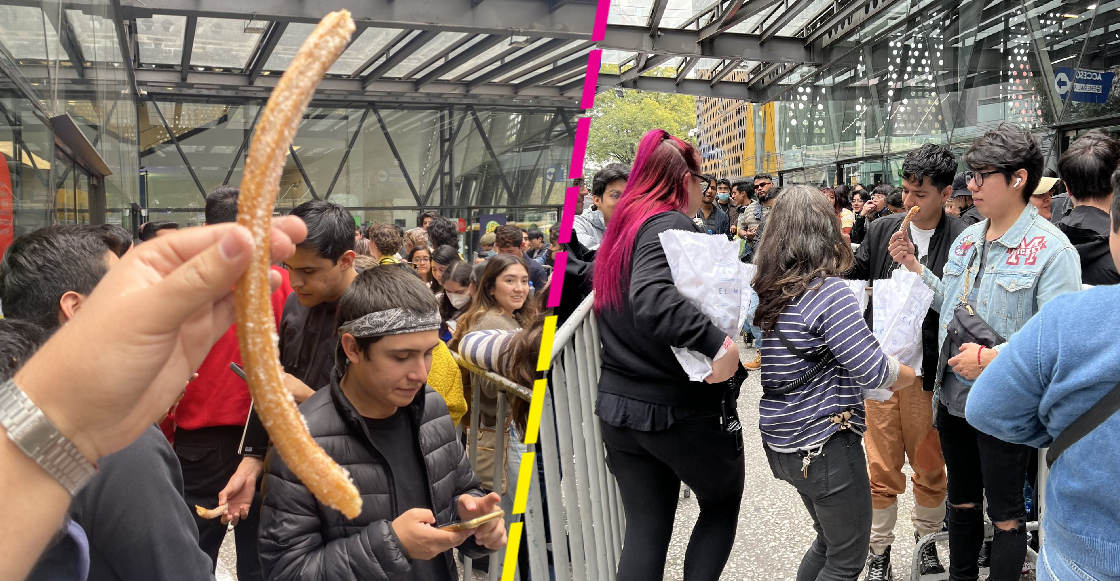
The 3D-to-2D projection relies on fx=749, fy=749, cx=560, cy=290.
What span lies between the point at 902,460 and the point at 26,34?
8.09 feet

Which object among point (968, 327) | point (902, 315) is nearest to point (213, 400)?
point (902, 315)

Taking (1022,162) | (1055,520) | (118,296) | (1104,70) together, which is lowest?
(1055,520)

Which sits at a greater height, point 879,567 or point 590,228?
point 590,228

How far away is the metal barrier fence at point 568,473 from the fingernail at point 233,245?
0.49 m

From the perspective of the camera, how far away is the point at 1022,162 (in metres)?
1.85

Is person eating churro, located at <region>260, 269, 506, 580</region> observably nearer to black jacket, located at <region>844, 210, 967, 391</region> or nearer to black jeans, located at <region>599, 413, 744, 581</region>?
black jeans, located at <region>599, 413, 744, 581</region>

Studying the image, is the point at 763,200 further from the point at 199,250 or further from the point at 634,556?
the point at 199,250

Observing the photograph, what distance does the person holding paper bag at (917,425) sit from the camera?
7.39ft

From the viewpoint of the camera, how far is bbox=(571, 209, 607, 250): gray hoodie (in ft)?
4.63

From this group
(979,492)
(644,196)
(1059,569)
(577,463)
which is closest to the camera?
(1059,569)

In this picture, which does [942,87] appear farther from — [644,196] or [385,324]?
[385,324]

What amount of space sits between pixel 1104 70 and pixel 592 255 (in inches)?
208

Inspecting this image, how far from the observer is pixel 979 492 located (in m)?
2.05

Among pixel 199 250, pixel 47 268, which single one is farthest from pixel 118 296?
pixel 47 268
